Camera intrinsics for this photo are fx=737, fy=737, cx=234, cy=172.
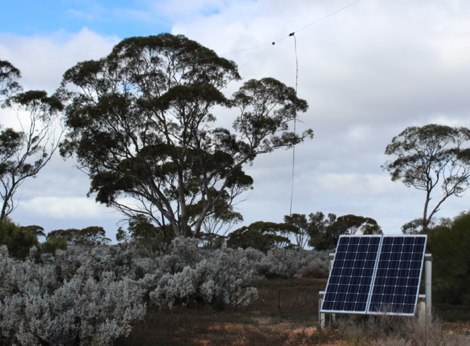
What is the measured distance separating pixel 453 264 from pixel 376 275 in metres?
2.97

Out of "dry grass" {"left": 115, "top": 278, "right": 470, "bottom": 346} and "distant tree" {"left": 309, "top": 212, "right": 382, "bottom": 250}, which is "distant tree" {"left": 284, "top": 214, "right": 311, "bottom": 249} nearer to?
"distant tree" {"left": 309, "top": 212, "right": 382, "bottom": 250}

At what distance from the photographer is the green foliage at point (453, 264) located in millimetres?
14078

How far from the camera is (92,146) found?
34.6m

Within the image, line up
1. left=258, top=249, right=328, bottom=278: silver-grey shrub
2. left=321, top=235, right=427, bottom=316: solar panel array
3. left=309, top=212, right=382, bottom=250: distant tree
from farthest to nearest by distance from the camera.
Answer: left=309, top=212, right=382, bottom=250: distant tree → left=258, top=249, right=328, bottom=278: silver-grey shrub → left=321, top=235, right=427, bottom=316: solar panel array

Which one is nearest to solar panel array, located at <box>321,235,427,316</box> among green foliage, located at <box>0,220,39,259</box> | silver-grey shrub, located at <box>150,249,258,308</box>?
silver-grey shrub, located at <box>150,249,258,308</box>

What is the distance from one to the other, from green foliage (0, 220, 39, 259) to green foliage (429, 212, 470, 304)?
10.8 m

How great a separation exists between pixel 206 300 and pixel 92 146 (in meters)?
21.5

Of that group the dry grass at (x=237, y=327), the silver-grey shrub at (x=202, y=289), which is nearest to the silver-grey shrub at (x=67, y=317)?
the dry grass at (x=237, y=327)

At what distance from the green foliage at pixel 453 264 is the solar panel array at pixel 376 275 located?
2.29m

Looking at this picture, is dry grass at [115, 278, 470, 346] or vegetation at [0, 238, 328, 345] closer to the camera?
vegetation at [0, 238, 328, 345]

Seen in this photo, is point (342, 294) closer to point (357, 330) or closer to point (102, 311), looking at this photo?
point (357, 330)

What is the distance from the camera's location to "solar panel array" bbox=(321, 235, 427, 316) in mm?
11289

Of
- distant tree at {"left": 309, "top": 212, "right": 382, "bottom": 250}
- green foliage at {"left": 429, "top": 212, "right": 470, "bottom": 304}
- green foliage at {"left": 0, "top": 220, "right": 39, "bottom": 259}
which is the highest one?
distant tree at {"left": 309, "top": 212, "right": 382, "bottom": 250}

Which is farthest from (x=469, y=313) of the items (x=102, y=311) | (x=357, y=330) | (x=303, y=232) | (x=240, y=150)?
(x=303, y=232)
